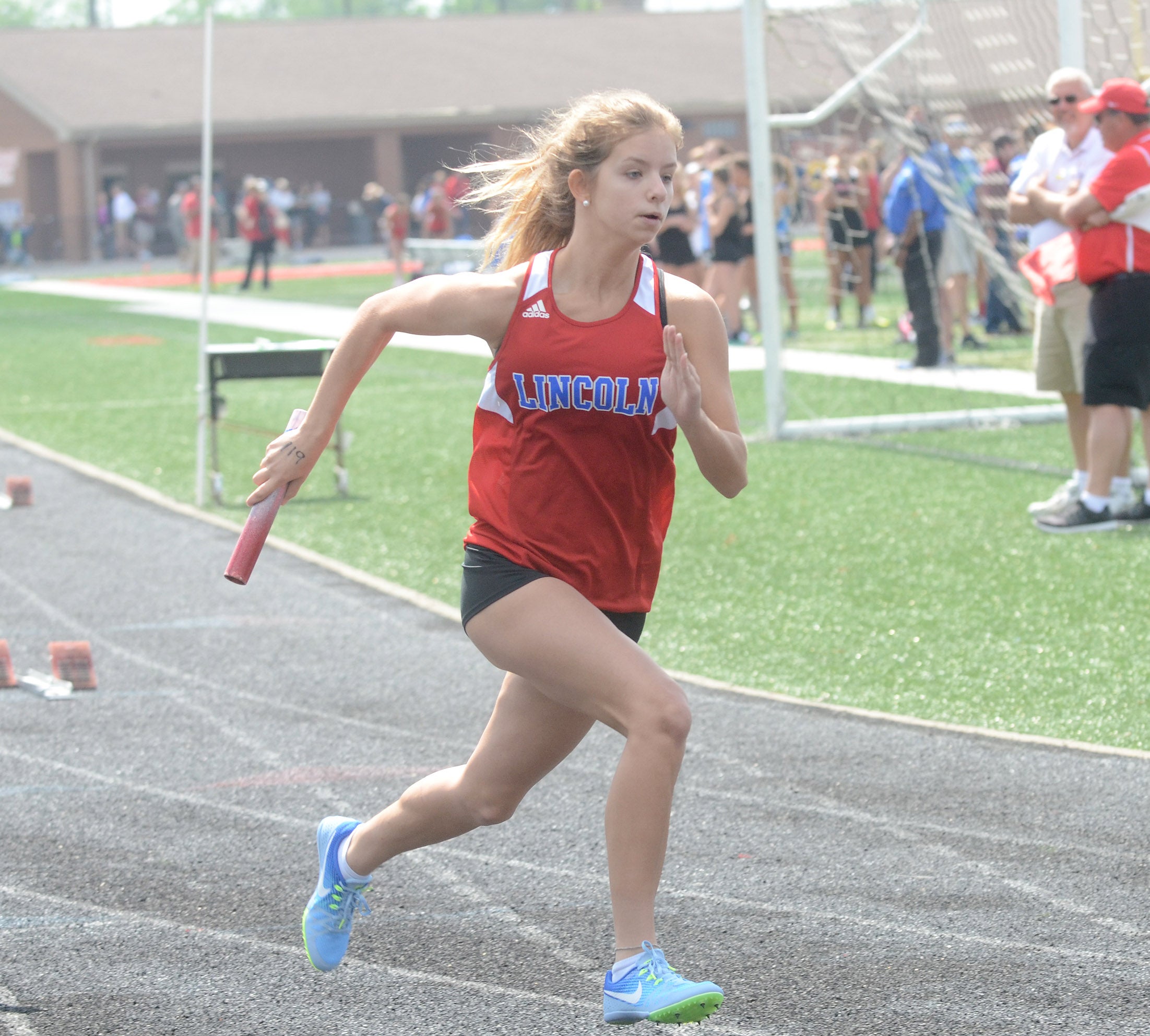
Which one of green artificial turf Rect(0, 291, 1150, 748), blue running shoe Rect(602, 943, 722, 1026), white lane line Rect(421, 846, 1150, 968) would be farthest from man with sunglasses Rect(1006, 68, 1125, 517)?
blue running shoe Rect(602, 943, 722, 1026)

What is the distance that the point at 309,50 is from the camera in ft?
186

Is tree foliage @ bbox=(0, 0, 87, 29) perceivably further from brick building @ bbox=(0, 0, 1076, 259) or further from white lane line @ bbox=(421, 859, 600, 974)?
white lane line @ bbox=(421, 859, 600, 974)

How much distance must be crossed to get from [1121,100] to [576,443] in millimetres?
6442

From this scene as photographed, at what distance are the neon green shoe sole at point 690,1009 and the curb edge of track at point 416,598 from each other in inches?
112

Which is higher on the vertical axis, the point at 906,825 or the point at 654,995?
the point at 654,995

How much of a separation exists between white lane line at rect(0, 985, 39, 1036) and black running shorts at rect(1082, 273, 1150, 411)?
22.7 ft

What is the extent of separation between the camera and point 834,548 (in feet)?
30.9

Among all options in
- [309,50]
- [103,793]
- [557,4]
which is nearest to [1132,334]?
[103,793]

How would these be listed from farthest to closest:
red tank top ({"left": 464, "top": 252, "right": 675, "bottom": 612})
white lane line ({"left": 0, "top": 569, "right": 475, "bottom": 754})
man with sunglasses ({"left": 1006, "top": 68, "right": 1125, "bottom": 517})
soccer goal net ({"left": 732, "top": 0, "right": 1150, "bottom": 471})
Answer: soccer goal net ({"left": 732, "top": 0, "right": 1150, "bottom": 471}) < man with sunglasses ({"left": 1006, "top": 68, "right": 1125, "bottom": 517}) < white lane line ({"left": 0, "top": 569, "right": 475, "bottom": 754}) < red tank top ({"left": 464, "top": 252, "right": 675, "bottom": 612})

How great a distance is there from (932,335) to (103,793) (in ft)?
40.7

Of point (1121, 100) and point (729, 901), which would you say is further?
point (1121, 100)

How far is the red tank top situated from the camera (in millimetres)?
3744

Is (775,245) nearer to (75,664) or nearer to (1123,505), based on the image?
(1123,505)

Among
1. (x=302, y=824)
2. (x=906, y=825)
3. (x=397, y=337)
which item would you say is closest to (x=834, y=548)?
(x=906, y=825)
